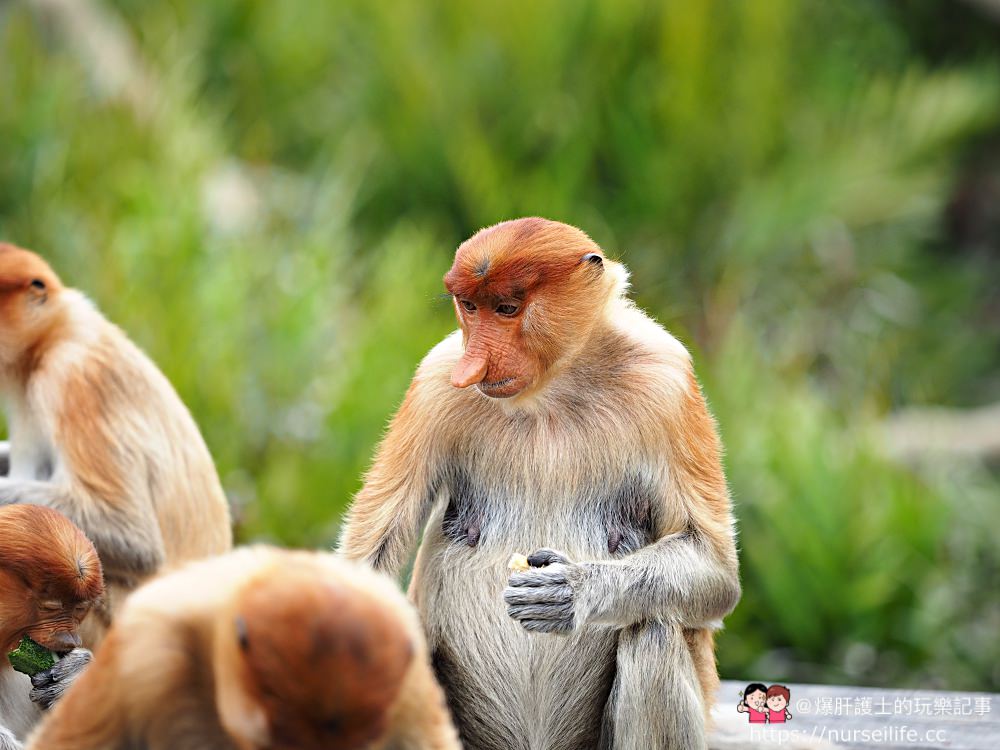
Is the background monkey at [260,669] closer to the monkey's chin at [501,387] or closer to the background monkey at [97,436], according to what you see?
the monkey's chin at [501,387]

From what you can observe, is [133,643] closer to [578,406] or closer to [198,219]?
[578,406]

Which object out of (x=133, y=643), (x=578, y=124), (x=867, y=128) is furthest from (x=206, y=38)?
(x=133, y=643)

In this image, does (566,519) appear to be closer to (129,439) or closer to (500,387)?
(500,387)

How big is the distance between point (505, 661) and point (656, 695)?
310mm

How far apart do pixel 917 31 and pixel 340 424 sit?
23.5 ft

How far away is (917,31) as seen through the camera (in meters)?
10.8

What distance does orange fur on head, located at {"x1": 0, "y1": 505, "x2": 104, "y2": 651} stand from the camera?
7.54 feet

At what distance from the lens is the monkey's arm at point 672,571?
93.8 inches

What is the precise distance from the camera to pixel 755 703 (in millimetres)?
3170

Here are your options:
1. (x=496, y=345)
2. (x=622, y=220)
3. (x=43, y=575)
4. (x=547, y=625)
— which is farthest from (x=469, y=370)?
(x=622, y=220)

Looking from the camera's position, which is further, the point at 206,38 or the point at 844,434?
the point at 206,38

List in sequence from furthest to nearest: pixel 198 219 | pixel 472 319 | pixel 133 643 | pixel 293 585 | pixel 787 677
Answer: pixel 198 219 → pixel 787 677 → pixel 472 319 → pixel 133 643 → pixel 293 585

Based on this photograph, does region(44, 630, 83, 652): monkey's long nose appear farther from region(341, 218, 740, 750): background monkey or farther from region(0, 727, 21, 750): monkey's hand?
region(341, 218, 740, 750): background monkey

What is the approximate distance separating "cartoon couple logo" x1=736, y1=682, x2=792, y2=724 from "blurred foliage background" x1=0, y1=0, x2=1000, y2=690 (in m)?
2.48
